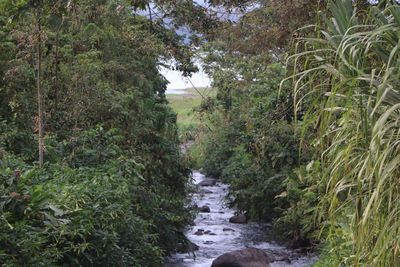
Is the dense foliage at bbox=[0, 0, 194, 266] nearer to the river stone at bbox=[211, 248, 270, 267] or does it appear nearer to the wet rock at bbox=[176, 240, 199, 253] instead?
the wet rock at bbox=[176, 240, 199, 253]

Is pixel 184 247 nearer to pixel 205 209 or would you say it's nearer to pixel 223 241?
pixel 223 241

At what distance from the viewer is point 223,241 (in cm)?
1603

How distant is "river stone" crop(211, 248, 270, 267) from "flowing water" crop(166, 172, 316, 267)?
49cm

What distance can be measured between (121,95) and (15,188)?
5.90 meters

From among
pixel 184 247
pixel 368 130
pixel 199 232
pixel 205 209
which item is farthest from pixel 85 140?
pixel 205 209

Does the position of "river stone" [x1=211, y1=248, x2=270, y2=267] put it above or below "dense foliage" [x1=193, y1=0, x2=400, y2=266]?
below

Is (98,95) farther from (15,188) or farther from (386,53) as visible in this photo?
(386,53)

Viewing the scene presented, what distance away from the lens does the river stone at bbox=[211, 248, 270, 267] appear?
41.7 feet

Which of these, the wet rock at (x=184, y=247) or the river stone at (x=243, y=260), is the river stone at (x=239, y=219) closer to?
the wet rock at (x=184, y=247)

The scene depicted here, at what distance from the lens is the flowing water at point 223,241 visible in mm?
13617

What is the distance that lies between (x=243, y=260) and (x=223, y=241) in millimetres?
3195

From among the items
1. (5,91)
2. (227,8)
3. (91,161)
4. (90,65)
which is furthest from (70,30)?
(227,8)

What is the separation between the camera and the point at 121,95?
472 inches

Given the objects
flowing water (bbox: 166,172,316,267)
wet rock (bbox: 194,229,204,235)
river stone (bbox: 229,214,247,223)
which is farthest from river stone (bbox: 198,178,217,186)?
wet rock (bbox: 194,229,204,235)
